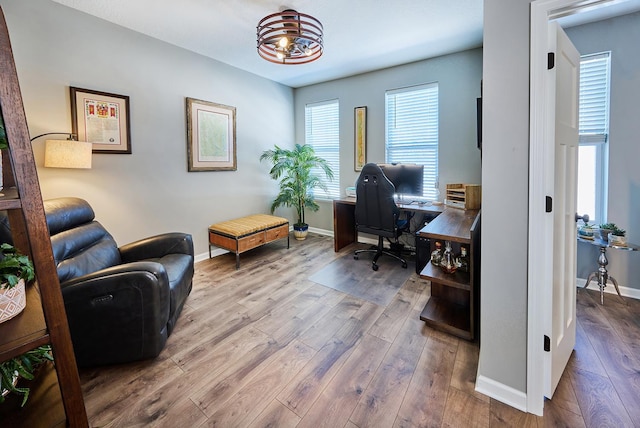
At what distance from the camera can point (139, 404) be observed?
58.8 inches

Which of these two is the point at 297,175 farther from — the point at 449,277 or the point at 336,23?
the point at 449,277

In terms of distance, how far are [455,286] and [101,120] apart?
3380 millimetres

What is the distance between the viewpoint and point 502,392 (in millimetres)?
1475

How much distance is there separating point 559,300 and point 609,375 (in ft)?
1.94

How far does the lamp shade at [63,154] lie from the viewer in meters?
2.23

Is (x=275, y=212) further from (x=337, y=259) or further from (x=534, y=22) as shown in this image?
(x=534, y=22)

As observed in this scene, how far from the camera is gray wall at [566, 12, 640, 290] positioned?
2.40 metres

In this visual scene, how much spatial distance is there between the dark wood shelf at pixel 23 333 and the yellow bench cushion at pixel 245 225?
2.56m

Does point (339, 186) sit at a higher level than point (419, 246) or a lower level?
higher

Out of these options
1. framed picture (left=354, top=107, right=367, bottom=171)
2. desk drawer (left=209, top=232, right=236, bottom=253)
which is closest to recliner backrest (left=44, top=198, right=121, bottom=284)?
desk drawer (left=209, top=232, right=236, bottom=253)

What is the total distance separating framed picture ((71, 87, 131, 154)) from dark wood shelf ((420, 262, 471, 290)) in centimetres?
307

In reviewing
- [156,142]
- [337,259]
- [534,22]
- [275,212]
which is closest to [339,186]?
[275,212]

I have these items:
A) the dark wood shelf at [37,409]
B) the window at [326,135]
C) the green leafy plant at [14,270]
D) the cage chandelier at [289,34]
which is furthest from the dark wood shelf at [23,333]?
the window at [326,135]

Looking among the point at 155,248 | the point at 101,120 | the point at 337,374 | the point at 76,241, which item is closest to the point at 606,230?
the point at 337,374
